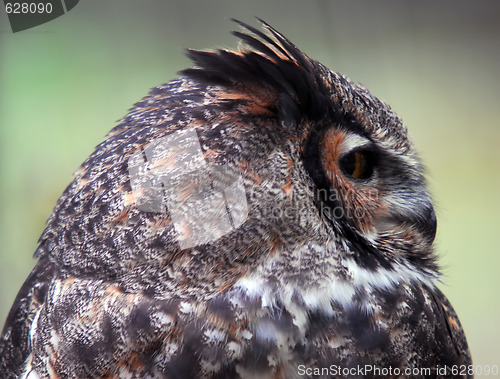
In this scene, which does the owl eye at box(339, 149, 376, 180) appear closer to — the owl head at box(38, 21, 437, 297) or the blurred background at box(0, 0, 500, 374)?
the owl head at box(38, 21, 437, 297)

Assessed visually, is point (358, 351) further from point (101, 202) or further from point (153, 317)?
point (101, 202)

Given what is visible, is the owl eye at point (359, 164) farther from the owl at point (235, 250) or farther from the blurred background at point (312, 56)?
the blurred background at point (312, 56)

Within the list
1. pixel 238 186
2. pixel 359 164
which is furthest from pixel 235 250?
pixel 359 164

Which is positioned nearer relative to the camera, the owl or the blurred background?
the owl

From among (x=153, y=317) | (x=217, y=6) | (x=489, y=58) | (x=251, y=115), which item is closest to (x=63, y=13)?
(x=217, y=6)

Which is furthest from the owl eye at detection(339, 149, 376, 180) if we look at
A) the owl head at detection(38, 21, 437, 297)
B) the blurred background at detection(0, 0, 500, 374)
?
the blurred background at detection(0, 0, 500, 374)

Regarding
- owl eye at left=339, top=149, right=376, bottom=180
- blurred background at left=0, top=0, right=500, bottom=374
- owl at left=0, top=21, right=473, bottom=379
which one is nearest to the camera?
owl at left=0, top=21, right=473, bottom=379

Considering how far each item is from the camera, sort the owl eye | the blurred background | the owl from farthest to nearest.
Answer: the blurred background, the owl eye, the owl

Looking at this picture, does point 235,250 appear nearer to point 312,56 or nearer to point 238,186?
point 238,186

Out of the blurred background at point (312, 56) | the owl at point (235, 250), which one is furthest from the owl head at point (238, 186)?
the blurred background at point (312, 56)
